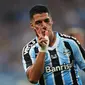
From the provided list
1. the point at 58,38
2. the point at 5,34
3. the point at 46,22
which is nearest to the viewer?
the point at 46,22

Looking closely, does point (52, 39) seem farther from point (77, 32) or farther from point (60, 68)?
point (77, 32)

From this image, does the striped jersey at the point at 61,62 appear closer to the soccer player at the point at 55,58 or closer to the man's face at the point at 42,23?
the soccer player at the point at 55,58

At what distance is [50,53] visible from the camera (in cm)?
151

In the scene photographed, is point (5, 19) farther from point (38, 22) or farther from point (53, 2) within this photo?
point (38, 22)

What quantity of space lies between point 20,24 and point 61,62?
2.20 m

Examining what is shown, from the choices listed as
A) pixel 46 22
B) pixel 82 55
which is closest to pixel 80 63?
pixel 82 55

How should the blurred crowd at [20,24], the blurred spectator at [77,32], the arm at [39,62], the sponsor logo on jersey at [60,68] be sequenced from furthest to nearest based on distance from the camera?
the blurred crowd at [20,24]
the blurred spectator at [77,32]
the sponsor logo on jersey at [60,68]
the arm at [39,62]

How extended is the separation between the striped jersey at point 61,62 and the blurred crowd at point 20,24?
1.86m

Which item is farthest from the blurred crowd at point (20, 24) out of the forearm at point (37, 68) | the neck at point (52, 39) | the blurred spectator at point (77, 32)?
the forearm at point (37, 68)

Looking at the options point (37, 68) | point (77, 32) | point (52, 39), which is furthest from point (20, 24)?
point (37, 68)

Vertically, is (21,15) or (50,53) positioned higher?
(21,15)

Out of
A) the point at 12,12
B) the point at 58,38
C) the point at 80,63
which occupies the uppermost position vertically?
the point at 12,12

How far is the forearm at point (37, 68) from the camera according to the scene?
1.29 m

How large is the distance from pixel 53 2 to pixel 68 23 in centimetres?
29
